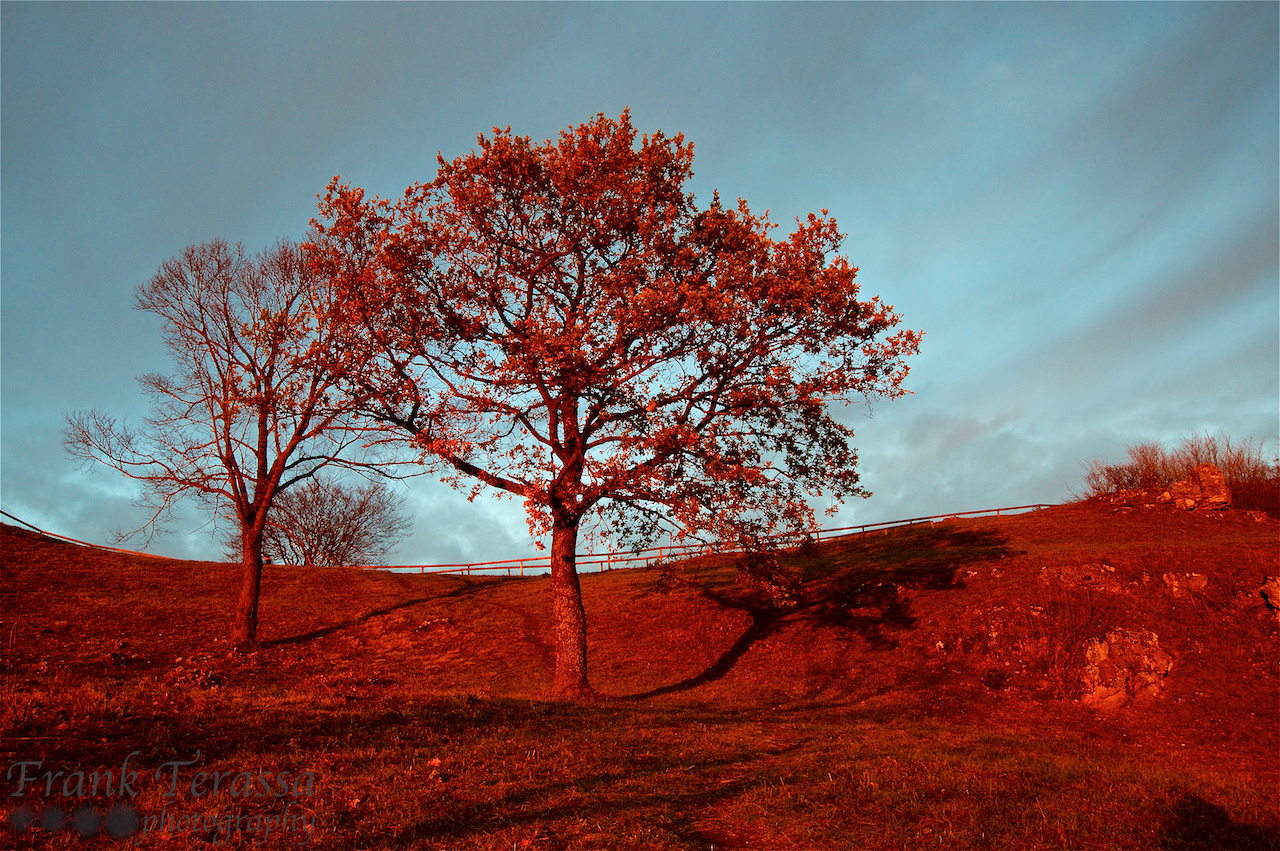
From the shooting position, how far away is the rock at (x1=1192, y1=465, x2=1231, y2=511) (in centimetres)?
3706

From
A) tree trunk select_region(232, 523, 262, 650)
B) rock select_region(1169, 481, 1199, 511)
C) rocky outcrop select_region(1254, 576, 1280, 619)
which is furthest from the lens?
rock select_region(1169, 481, 1199, 511)

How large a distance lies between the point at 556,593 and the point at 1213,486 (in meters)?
37.4

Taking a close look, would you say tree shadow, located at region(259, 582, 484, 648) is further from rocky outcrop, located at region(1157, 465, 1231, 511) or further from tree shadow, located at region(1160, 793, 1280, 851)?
rocky outcrop, located at region(1157, 465, 1231, 511)

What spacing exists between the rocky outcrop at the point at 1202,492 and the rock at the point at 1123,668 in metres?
21.9

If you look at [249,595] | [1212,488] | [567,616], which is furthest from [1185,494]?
[249,595]

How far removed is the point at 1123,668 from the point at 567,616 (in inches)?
634

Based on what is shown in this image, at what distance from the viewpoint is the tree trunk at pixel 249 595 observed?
27969mm

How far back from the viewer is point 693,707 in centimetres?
1956

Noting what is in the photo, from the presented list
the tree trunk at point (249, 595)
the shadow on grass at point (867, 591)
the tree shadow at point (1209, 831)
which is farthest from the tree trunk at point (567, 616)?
the tree trunk at point (249, 595)

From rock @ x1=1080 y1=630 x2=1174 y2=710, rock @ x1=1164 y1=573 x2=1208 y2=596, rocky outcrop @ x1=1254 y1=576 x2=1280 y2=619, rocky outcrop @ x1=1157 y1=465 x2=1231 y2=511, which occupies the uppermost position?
rocky outcrop @ x1=1157 y1=465 x2=1231 y2=511

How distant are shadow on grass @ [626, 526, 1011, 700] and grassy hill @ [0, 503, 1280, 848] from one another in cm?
17

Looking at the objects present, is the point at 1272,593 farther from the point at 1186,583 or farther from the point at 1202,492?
the point at 1202,492

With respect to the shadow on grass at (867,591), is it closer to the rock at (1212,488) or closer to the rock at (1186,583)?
the rock at (1186,583)

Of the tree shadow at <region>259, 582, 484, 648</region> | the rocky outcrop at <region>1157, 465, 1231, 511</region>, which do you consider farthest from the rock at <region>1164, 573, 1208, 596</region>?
the tree shadow at <region>259, 582, 484, 648</region>
